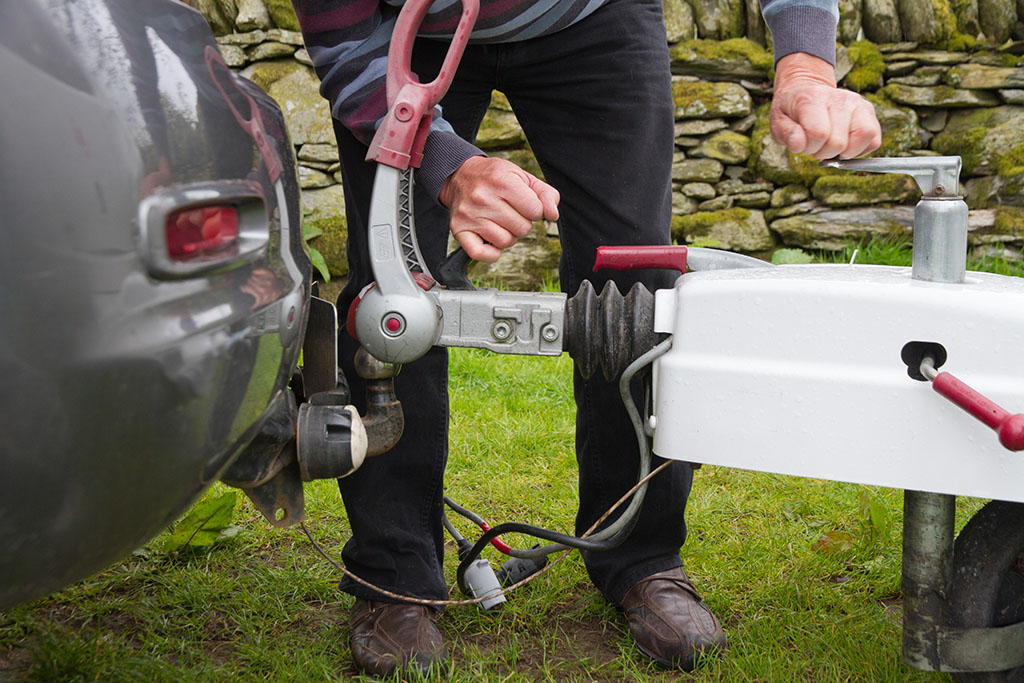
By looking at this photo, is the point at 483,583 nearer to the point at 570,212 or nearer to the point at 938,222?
the point at 570,212

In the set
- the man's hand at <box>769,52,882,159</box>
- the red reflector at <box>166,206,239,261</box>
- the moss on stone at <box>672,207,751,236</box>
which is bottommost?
the moss on stone at <box>672,207,751,236</box>

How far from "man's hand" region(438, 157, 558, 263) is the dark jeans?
1.61 ft

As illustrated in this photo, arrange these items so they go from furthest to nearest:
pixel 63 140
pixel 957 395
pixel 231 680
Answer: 1. pixel 231 680
2. pixel 957 395
3. pixel 63 140

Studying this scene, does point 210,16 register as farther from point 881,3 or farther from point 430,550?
point 430,550

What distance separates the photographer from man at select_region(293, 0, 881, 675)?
1635mm

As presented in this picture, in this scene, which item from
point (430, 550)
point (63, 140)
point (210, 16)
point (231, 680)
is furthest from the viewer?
point (210, 16)

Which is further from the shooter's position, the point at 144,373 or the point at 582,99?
the point at 582,99

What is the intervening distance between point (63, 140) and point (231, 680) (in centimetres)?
111

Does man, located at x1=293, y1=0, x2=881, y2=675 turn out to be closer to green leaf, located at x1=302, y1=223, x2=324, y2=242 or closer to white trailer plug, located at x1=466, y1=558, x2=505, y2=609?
white trailer plug, located at x1=466, y1=558, x2=505, y2=609

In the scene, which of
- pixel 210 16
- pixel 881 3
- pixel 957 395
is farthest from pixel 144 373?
pixel 881 3

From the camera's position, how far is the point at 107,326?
79 cm

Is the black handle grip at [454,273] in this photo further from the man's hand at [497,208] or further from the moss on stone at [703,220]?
the moss on stone at [703,220]

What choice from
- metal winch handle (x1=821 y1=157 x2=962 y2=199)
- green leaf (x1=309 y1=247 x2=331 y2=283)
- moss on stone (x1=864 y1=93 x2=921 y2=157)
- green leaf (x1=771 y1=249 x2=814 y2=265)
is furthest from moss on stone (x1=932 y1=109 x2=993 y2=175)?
metal winch handle (x1=821 y1=157 x2=962 y2=199)

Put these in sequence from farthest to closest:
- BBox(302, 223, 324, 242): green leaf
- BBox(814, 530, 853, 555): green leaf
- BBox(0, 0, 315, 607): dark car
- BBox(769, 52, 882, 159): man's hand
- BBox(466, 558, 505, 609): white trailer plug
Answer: BBox(302, 223, 324, 242): green leaf < BBox(814, 530, 853, 555): green leaf < BBox(466, 558, 505, 609): white trailer plug < BBox(769, 52, 882, 159): man's hand < BBox(0, 0, 315, 607): dark car
